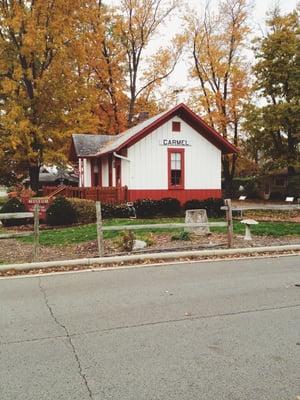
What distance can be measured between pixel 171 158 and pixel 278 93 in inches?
542

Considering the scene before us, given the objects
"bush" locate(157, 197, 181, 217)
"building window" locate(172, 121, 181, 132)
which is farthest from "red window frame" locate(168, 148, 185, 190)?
"bush" locate(157, 197, 181, 217)

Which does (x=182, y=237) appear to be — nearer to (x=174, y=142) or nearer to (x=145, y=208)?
(x=145, y=208)

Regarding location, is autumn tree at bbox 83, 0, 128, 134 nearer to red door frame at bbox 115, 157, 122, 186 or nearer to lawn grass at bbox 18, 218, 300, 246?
red door frame at bbox 115, 157, 122, 186

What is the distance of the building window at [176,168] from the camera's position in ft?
72.7

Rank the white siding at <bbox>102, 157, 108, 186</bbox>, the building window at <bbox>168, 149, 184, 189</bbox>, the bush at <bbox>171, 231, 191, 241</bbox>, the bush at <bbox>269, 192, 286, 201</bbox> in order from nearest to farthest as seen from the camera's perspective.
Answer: the bush at <bbox>171, 231, 191, 241</bbox> < the building window at <bbox>168, 149, 184, 189</bbox> < the white siding at <bbox>102, 157, 108, 186</bbox> < the bush at <bbox>269, 192, 286, 201</bbox>

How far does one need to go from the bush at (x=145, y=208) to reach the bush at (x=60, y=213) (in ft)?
11.9

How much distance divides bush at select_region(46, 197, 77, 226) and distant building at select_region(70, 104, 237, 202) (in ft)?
14.6

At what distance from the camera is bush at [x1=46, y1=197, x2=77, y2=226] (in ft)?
57.2

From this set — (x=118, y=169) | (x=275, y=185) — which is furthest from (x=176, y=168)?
(x=275, y=185)

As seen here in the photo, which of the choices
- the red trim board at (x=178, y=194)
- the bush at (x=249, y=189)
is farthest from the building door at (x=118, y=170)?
the bush at (x=249, y=189)

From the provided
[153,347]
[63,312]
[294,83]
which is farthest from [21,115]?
[153,347]

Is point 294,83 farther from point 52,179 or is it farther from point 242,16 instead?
point 52,179

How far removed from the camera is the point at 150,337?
502 cm

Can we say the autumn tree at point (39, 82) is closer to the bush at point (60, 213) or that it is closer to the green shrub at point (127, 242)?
the bush at point (60, 213)
